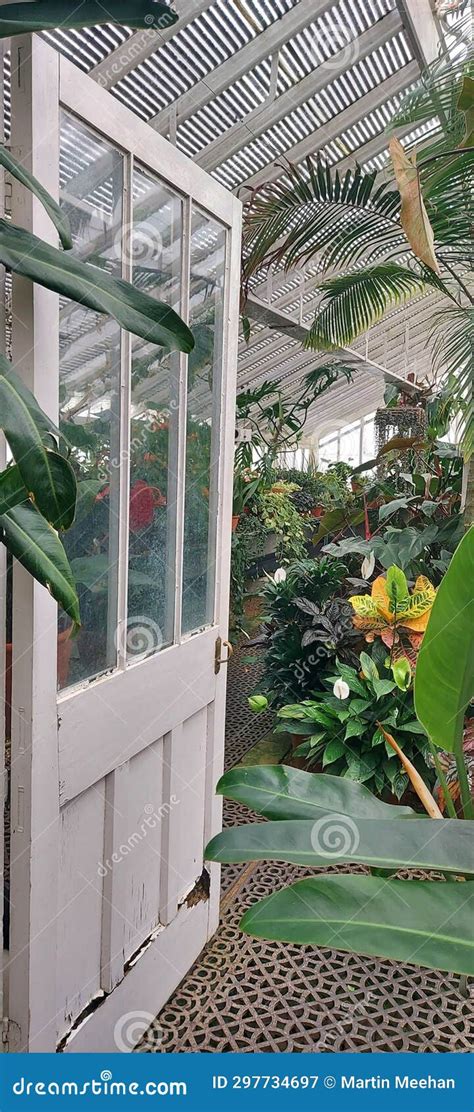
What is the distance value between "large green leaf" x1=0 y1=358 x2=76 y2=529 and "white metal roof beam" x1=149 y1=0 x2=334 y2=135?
292 cm

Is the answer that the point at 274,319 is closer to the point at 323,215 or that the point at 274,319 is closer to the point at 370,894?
the point at 323,215

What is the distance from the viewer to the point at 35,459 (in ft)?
2.53

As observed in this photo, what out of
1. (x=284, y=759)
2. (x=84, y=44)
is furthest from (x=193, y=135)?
(x=284, y=759)

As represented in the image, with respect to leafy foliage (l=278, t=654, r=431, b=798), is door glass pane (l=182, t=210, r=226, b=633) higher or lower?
higher

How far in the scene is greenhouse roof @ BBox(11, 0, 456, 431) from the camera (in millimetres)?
2832

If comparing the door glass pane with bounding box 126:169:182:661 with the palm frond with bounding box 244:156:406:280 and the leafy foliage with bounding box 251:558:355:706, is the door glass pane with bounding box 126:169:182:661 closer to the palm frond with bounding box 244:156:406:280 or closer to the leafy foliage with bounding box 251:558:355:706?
the palm frond with bounding box 244:156:406:280

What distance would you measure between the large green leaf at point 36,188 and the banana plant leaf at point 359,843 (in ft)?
2.39

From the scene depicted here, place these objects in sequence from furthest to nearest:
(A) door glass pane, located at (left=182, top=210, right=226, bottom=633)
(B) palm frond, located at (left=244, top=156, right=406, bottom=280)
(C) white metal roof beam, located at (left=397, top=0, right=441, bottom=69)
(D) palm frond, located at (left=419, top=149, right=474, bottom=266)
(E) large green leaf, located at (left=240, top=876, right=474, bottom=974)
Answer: (C) white metal roof beam, located at (left=397, top=0, right=441, bottom=69), (B) palm frond, located at (left=244, top=156, right=406, bottom=280), (D) palm frond, located at (left=419, top=149, right=474, bottom=266), (A) door glass pane, located at (left=182, top=210, right=226, bottom=633), (E) large green leaf, located at (left=240, top=876, right=474, bottom=974)

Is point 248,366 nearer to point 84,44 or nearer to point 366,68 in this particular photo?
point 366,68

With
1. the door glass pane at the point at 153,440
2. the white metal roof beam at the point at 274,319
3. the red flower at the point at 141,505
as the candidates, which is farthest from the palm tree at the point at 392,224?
the white metal roof beam at the point at 274,319

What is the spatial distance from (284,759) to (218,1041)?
1.55 meters

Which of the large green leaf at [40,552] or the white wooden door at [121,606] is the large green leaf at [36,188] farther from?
the large green leaf at [40,552]

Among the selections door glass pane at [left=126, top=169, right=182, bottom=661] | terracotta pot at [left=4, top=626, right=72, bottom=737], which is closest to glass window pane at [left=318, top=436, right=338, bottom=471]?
door glass pane at [left=126, top=169, right=182, bottom=661]

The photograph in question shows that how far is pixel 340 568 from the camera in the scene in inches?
133
